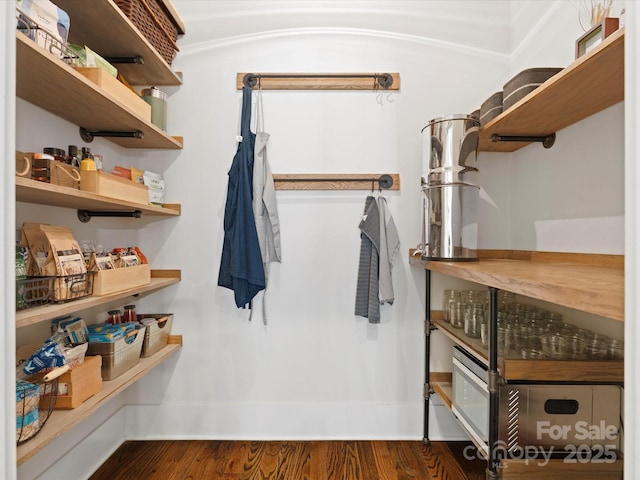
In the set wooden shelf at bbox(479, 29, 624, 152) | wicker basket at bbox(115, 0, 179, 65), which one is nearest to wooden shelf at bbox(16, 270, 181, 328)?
wicker basket at bbox(115, 0, 179, 65)

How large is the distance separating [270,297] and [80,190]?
1.03 m

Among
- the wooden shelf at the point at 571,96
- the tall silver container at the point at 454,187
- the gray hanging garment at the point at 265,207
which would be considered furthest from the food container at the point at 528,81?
the gray hanging garment at the point at 265,207

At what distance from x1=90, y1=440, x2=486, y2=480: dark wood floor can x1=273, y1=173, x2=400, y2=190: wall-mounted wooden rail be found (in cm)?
136

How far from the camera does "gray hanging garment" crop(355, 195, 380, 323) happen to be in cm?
186

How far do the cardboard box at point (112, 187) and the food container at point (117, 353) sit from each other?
593mm

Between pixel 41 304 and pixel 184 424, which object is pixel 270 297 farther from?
pixel 41 304

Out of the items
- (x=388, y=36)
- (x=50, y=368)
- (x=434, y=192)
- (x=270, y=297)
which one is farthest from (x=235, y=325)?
(x=388, y=36)

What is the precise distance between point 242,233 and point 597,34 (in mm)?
1532

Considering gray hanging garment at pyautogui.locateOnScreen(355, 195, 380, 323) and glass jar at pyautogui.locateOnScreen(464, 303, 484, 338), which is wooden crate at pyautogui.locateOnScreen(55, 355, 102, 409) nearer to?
gray hanging garment at pyautogui.locateOnScreen(355, 195, 380, 323)

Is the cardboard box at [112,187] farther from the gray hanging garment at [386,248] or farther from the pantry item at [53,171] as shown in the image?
the gray hanging garment at [386,248]

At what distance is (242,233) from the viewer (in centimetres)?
178

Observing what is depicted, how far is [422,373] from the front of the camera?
6.51 feet

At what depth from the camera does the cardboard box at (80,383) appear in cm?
120
